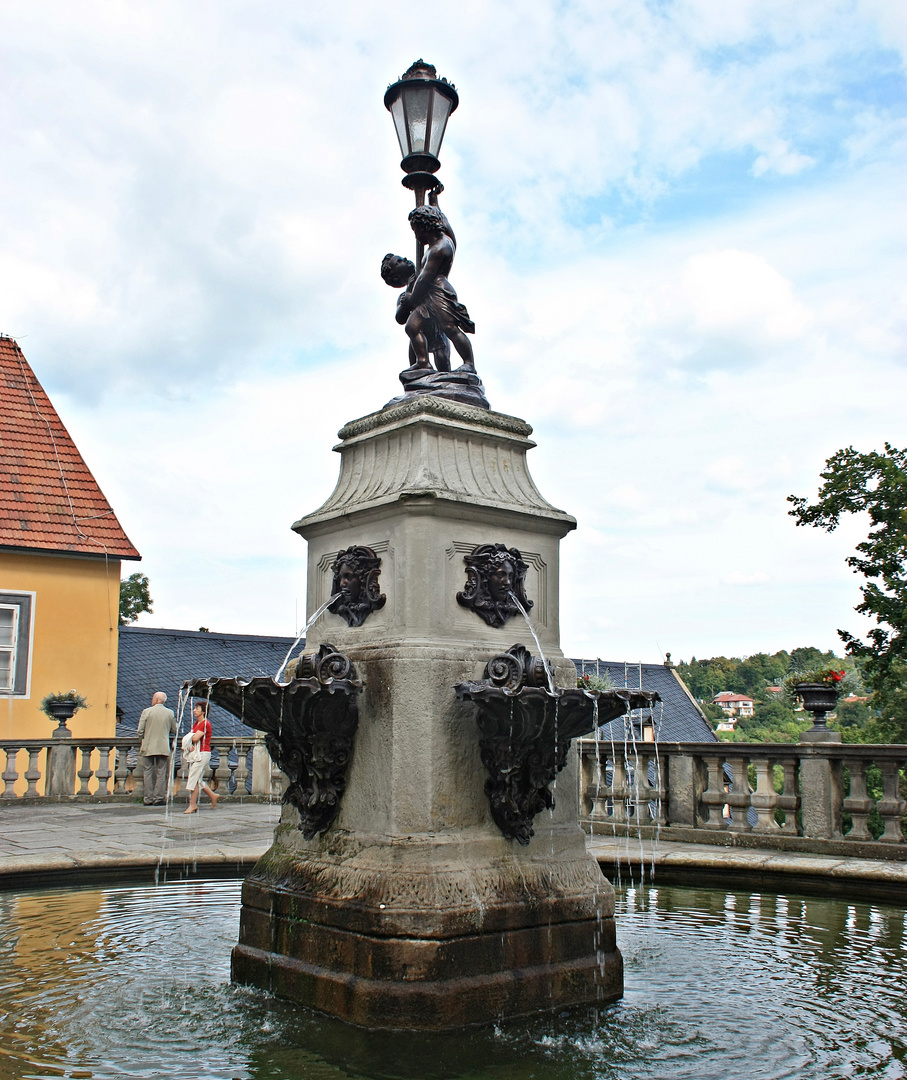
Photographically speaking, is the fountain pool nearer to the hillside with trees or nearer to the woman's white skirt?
the woman's white skirt

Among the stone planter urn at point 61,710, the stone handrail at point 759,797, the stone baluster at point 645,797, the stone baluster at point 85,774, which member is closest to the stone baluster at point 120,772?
the stone baluster at point 85,774

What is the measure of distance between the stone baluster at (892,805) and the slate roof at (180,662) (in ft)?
57.4

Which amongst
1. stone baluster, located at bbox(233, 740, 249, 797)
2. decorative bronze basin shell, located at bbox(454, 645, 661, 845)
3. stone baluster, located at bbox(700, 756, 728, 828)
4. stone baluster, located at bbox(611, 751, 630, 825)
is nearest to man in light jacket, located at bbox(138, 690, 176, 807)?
stone baluster, located at bbox(233, 740, 249, 797)

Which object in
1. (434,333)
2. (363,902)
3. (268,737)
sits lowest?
(363,902)

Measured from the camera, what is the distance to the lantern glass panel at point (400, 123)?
555 centimetres

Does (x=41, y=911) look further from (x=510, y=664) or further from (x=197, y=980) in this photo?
(x=510, y=664)

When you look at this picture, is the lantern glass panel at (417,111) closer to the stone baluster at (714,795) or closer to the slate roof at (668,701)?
the stone baluster at (714,795)

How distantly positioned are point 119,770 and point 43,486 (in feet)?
25.1

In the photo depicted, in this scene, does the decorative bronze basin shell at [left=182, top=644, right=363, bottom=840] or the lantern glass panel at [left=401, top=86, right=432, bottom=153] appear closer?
the decorative bronze basin shell at [left=182, top=644, right=363, bottom=840]

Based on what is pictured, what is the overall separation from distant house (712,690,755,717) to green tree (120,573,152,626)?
37.7 m

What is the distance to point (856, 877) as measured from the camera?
6.72 m

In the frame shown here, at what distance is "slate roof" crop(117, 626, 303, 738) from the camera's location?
937 inches

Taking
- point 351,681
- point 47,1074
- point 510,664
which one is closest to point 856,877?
point 510,664

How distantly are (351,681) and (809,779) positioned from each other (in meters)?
5.34
